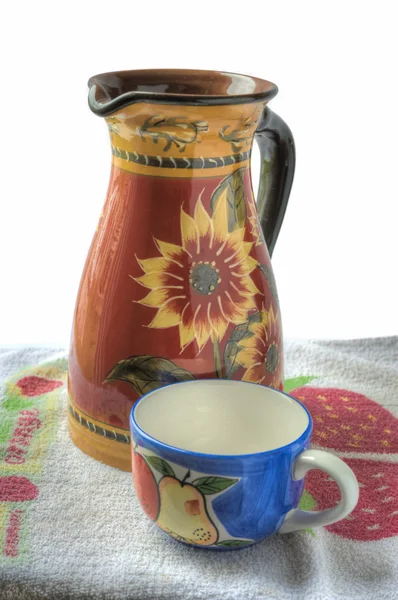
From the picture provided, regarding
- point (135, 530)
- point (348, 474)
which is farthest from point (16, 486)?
point (348, 474)

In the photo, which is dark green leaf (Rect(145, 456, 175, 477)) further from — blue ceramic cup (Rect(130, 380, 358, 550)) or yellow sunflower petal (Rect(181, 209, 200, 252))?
yellow sunflower petal (Rect(181, 209, 200, 252))

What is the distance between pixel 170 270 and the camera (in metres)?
0.55

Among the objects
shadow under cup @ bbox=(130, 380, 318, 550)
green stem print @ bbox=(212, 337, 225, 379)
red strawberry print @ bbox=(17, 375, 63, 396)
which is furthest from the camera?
red strawberry print @ bbox=(17, 375, 63, 396)

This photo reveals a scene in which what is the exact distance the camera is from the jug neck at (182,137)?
1.68ft

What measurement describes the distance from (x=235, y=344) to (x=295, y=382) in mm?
167

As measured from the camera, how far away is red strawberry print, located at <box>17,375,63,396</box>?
683 mm

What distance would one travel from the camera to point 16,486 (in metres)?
0.55

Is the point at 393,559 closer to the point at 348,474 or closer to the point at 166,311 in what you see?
the point at 348,474

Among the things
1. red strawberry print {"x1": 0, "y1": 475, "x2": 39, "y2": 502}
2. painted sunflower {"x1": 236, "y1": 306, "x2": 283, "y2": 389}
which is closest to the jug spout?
painted sunflower {"x1": 236, "y1": 306, "x2": 283, "y2": 389}

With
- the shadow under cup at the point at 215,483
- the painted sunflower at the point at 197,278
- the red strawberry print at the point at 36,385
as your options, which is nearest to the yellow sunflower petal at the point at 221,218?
the painted sunflower at the point at 197,278

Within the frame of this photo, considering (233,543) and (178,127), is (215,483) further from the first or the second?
(178,127)

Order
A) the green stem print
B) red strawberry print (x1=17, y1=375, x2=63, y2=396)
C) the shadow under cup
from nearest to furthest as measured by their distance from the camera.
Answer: the shadow under cup < the green stem print < red strawberry print (x1=17, y1=375, x2=63, y2=396)

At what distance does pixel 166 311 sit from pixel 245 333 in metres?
0.05

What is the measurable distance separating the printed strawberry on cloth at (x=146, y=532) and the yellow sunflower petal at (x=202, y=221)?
0.16 m
